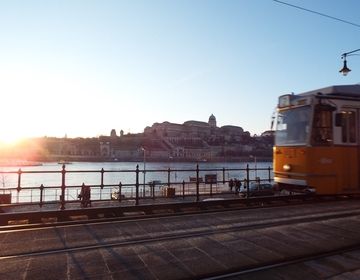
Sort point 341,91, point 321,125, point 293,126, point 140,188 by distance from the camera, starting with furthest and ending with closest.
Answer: point 140,188 → point 293,126 → point 341,91 → point 321,125

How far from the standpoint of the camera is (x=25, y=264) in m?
6.36

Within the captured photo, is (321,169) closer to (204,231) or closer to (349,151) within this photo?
(349,151)

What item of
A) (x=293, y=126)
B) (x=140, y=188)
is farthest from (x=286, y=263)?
(x=140, y=188)

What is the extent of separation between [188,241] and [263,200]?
6857 mm

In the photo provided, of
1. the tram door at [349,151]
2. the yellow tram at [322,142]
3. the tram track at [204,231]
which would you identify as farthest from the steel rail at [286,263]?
the tram door at [349,151]

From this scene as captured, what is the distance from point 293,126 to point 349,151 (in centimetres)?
186

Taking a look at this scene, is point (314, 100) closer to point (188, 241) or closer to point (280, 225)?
point (280, 225)

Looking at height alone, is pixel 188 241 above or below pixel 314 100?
below

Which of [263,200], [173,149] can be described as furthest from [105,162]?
[263,200]

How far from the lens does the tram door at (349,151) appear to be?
40.3 ft

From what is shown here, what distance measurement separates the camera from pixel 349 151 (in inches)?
489

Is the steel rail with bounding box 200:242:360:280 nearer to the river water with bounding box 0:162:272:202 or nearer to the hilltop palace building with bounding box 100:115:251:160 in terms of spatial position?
the river water with bounding box 0:162:272:202

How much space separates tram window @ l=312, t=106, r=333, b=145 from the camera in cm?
1193

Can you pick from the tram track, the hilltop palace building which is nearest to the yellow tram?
the tram track
